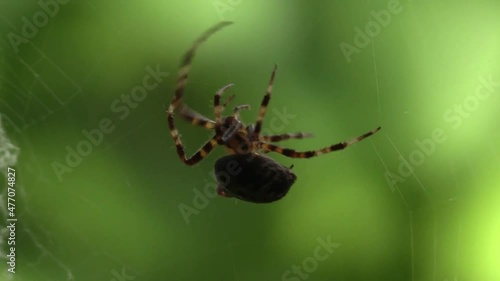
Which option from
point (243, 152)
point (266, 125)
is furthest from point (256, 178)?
point (266, 125)

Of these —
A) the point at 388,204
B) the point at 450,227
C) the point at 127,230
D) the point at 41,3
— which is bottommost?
the point at 450,227

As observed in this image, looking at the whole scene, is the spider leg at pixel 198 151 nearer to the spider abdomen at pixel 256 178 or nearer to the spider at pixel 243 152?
the spider at pixel 243 152

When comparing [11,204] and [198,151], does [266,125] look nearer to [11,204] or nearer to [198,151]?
[198,151]

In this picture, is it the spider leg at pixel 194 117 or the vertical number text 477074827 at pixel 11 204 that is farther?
the vertical number text 477074827 at pixel 11 204

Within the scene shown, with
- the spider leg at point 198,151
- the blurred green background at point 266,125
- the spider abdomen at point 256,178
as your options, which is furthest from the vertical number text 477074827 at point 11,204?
the spider abdomen at point 256,178

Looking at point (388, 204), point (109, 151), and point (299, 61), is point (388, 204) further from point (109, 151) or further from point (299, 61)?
point (109, 151)

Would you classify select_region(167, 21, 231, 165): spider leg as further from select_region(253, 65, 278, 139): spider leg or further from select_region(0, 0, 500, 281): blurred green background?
select_region(0, 0, 500, 281): blurred green background

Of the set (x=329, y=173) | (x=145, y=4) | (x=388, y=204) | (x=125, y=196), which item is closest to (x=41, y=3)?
(x=145, y=4)

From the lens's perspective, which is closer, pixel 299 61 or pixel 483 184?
pixel 483 184

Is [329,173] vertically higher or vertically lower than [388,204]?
higher
